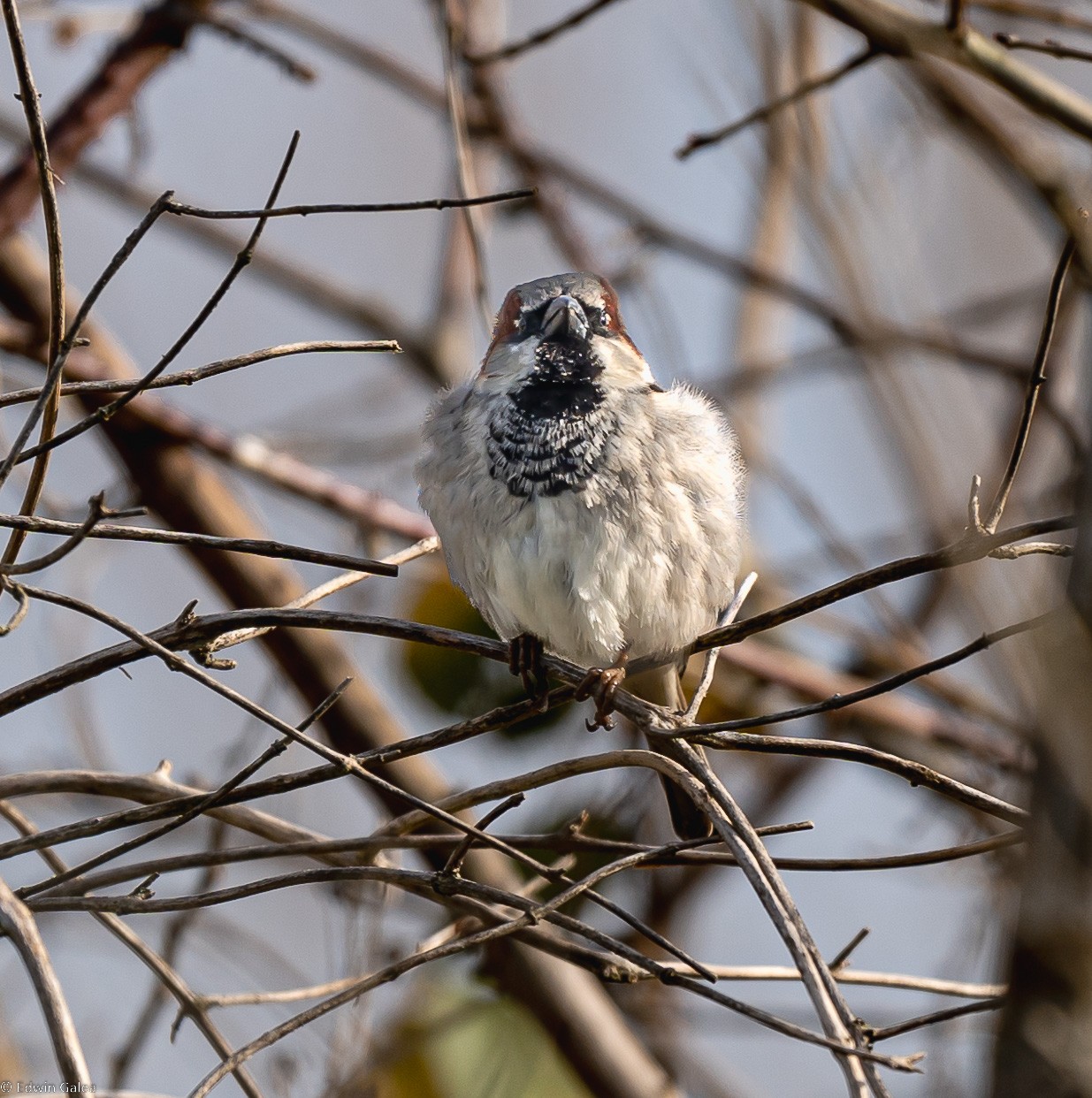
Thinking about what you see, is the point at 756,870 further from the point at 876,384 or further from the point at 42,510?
the point at 42,510

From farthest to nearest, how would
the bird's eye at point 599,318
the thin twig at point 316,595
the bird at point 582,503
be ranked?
the bird's eye at point 599,318
the bird at point 582,503
the thin twig at point 316,595

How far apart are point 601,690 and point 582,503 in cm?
59

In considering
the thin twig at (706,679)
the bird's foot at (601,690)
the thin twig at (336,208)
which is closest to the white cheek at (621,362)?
the bird's foot at (601,690)

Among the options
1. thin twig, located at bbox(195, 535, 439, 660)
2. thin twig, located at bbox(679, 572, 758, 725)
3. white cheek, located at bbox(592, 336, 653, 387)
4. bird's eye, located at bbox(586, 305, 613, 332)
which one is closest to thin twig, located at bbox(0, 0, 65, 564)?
thin twig, located at bbox(195, 535, 439, 660)

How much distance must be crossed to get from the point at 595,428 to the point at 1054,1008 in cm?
207

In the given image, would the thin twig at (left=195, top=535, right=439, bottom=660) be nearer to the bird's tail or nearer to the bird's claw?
the bird's claw

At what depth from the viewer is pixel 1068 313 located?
395 centimetres

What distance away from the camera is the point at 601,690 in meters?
2.22

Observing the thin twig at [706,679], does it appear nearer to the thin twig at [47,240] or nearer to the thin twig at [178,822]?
the thin twig at [178,822]

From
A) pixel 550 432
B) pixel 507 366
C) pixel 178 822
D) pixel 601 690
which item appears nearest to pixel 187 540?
pixel 178 822

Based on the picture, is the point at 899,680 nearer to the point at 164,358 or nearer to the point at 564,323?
the point at 164,358

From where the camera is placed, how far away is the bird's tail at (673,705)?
3.00 metres

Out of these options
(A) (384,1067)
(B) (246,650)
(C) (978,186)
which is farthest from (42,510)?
(C) (978,186)

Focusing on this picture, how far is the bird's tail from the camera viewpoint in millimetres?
2998
